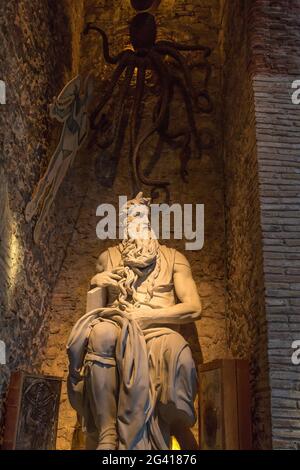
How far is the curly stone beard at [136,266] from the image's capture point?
398 centimetres

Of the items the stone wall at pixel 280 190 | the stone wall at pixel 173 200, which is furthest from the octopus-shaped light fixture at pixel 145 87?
the stone wall at pixel 280 190

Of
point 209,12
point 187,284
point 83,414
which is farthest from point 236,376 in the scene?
point 209,12

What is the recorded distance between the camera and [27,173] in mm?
4094

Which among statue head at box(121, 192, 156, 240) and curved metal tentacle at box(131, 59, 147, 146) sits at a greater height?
curved metal tentacle at box(131, 59, 147, 146)

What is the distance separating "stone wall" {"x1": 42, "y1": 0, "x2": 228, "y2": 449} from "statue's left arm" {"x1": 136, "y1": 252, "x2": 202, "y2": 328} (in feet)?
2.32

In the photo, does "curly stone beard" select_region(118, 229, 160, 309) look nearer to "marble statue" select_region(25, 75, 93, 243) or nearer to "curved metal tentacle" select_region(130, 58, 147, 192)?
"marble statue" select_region(25, 75, 93, 243)

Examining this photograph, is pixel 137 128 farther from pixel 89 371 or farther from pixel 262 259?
pixel 89 371

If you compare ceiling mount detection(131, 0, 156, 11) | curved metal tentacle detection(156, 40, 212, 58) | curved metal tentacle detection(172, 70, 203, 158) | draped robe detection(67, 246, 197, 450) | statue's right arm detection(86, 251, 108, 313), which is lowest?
draped robe detection(67, 246, 197, 450)

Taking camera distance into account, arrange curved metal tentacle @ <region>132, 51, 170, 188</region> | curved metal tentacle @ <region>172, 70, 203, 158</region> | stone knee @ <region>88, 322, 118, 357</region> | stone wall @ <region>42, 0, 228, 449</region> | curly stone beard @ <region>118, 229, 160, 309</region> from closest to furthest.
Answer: stone knee @ <region>88, 322, 118, 357</region>
curly stone beard @ <region>118, 229, 160, 309</region>
stone wall @ <region>42, 0, 228, 449</region>
curved metal tentacle @ <region>132, 51, 170, 188</region>
curved metal tentacle @ <region>172, 70, 203, 158</region>

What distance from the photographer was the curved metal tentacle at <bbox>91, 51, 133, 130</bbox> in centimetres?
537

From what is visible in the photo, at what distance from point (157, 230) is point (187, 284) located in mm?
1053

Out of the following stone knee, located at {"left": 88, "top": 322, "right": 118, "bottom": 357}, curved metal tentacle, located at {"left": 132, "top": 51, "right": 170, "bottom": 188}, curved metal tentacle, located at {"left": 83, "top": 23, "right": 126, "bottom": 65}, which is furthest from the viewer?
curved metal tentacle, located at {"left": 83, "top": 23, "right": 126, "bottom": 65}

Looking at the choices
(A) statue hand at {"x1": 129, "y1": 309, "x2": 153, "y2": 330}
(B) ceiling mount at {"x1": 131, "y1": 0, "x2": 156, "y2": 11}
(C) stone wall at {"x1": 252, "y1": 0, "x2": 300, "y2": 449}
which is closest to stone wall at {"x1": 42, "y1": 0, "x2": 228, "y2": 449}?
(B) ceiling mount at {"x1": 131, "y1": 0, "x2": 156, "y2": 11}

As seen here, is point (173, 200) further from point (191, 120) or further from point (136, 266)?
point (136, 266)
